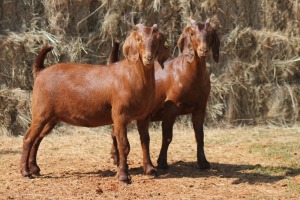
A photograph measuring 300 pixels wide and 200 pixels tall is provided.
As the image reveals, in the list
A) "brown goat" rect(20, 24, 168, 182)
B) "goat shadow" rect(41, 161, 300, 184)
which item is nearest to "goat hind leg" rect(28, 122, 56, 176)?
"brown goat" rect(20, 24, 168, 182)

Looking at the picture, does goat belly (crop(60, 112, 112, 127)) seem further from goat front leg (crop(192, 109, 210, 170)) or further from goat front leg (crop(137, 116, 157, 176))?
goat front leg (crop(192, 109, 210, 170))

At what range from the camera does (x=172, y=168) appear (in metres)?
9.46

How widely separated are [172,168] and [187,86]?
126 cm

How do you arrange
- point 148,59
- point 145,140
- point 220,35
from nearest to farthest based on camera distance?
point 148,59 → point 145,140 → point 220,35

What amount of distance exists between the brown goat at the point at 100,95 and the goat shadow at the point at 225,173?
0.42m

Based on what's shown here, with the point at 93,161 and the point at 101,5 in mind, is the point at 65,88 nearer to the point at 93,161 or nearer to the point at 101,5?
the point at 93,161

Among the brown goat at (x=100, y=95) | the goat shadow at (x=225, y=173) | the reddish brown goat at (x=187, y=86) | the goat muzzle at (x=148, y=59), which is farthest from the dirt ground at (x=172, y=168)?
the goat muzzle at (x=148, y=59)

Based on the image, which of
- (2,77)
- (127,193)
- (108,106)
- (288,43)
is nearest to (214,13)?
(288,43)

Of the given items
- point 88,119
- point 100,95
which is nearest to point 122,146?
point 88,119

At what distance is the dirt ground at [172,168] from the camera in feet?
25.8

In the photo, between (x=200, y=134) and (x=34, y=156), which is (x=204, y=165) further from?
(x=34, y=156)

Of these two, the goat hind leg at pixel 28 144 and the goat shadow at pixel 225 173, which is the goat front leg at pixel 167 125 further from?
the goat hind leg at pixel 28 144

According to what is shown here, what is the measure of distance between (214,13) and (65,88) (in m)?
5.32

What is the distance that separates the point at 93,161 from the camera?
9.98m
